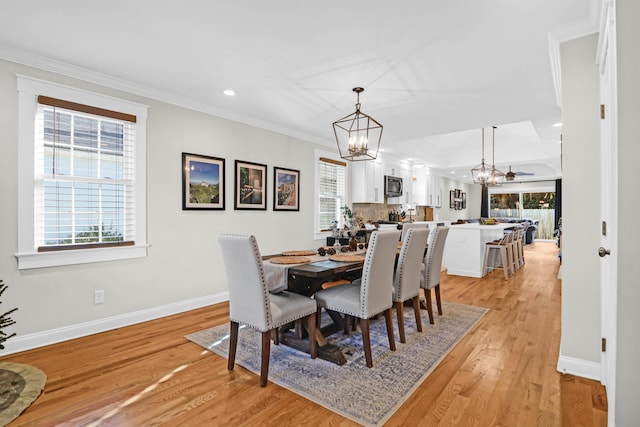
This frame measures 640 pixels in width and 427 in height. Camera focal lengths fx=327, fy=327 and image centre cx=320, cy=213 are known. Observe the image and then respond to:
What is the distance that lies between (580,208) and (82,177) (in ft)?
13.5

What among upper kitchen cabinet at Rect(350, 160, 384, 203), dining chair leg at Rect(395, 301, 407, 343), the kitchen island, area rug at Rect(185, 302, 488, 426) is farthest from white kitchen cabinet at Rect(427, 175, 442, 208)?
dining chair leg at Rect(395, 301, 407, 343)

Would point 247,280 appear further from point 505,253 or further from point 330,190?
point 505,253

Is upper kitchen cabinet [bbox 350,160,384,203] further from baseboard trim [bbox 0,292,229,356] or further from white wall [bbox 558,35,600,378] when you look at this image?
white wall [bbox 558,35,600,378]

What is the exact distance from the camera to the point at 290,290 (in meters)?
2.87

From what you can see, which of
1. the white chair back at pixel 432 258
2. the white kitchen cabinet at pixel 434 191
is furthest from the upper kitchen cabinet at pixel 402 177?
Result: the white chair back at pixel 432 258

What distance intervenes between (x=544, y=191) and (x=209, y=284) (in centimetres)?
1308

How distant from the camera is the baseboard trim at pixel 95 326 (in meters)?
2.69

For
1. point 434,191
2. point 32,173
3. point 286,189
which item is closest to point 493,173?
point 434,191

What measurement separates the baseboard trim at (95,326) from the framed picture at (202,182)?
1136 mm

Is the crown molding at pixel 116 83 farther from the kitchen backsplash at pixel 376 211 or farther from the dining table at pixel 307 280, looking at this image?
the kitchen backsplash at pixel 376 211

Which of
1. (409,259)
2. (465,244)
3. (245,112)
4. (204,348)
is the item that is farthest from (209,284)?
(465,244)

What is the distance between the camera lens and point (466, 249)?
18.9 ft

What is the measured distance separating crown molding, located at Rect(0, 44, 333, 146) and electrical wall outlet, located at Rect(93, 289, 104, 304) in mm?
2001

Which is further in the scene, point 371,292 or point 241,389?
point 371,292
